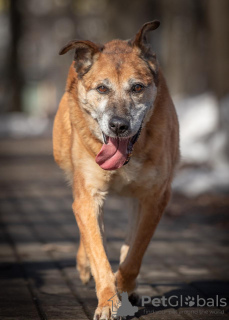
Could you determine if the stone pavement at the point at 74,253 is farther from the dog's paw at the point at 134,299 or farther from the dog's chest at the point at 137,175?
the dog's chest at the point at 137,175

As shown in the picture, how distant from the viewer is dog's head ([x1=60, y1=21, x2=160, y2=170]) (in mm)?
4254

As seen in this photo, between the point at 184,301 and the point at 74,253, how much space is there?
6.10 feet

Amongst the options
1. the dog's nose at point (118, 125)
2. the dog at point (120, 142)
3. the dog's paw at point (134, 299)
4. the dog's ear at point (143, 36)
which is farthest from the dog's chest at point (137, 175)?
the dog's ear at point (143, 36)

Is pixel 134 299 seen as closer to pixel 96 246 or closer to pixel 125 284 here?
pixel 125 284

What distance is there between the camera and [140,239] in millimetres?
4395

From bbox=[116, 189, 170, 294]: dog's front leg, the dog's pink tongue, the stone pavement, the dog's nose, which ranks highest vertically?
the dog's nose

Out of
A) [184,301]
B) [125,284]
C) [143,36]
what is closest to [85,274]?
[125,284]

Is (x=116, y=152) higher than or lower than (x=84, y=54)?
lower

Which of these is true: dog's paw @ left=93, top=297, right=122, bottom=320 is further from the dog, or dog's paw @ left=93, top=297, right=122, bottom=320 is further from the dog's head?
the dog's head

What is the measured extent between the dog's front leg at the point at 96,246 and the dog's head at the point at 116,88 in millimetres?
300

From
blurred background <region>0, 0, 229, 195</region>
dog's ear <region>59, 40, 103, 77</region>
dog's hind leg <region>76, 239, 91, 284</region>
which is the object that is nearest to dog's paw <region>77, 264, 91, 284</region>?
dog's hind leg <region>76, 239, 91, 284</region>

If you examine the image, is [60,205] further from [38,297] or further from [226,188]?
[38,297]

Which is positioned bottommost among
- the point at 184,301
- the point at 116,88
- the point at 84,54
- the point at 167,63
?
the point at 184,301

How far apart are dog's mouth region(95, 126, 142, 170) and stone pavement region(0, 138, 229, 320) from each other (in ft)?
3.41
